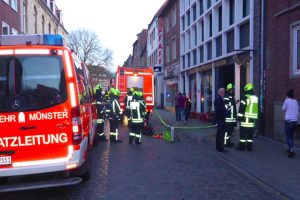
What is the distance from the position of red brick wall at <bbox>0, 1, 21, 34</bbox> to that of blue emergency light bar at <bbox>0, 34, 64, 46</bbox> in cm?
1906

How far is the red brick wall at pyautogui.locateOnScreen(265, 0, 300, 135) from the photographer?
12.7 metres

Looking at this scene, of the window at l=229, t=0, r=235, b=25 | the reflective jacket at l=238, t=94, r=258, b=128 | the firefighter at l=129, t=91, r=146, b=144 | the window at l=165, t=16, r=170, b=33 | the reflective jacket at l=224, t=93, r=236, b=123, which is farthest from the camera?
the window at l=165, t=16, r=170, b=33

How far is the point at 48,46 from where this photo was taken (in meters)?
6.51

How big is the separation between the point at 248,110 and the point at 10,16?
65.8ft

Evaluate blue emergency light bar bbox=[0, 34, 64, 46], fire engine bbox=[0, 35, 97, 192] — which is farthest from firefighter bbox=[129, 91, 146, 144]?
fire engine bbox=[0, 35, 97, 192]

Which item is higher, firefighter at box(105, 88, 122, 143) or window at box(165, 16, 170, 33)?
window at box(165, 16, 170, 33)

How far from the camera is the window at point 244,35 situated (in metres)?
16.9

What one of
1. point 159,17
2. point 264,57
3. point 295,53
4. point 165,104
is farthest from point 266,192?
point 159,17

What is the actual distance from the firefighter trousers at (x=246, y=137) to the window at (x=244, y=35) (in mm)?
6226

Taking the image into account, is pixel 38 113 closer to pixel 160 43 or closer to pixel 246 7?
pixel 246 7

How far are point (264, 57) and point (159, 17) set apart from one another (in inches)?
1042

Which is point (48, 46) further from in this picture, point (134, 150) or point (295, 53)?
point (295, 53)

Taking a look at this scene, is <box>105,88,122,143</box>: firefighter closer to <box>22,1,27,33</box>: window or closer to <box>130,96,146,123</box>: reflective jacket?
<box>130,96,146,123</box>: reflective jacket

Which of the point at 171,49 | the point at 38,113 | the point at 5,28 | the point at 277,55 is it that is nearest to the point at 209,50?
the point at 277,55
